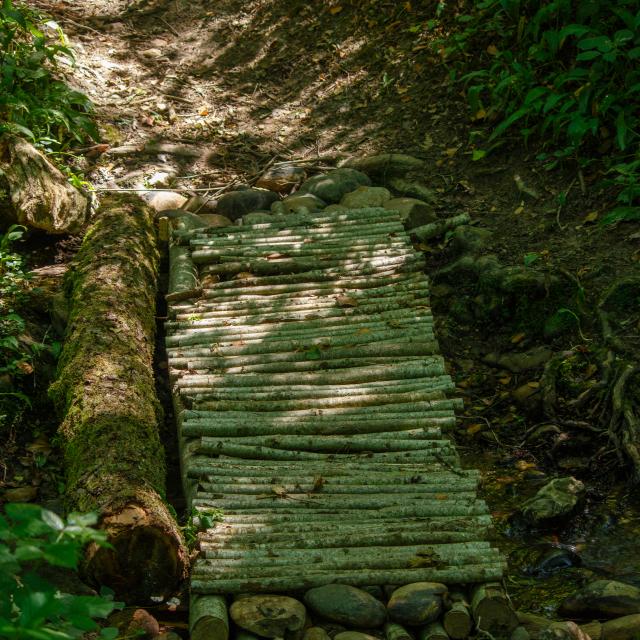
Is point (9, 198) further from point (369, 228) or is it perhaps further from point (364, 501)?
→ point (364, 501)

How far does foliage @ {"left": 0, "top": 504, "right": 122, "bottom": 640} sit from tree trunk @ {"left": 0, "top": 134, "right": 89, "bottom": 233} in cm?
381

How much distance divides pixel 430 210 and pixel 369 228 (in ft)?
1.75

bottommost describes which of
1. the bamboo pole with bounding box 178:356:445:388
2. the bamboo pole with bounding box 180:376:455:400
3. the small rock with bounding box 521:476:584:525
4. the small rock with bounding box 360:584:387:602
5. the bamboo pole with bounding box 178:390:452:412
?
the small rock with bounding box 521:476:584:525

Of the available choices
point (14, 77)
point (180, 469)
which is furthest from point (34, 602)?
point (14, 77)

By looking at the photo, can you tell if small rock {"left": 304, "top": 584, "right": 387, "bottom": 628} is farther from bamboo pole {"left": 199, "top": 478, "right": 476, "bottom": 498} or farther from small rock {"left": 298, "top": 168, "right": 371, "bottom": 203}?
small rock {"left": 298, "top": 168, "right": 371, "bottom": 203}

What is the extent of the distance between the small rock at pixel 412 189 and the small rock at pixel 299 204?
57cm

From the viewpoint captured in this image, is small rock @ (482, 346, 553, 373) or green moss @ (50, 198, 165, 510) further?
small rock @ (482, 346, 553, 373)

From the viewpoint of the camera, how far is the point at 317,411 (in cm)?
412

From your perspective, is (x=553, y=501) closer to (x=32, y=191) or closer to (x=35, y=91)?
(x=32, y=191)

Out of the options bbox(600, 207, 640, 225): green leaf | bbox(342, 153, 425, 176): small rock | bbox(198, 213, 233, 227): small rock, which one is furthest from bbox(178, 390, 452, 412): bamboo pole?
bbox(342, 153, 425, 176): small rock

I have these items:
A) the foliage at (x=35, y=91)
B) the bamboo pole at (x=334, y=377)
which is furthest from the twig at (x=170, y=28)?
the bamboo pole at (x=334, y=377)

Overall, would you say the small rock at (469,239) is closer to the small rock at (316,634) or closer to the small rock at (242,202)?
the small rock at (242,202)

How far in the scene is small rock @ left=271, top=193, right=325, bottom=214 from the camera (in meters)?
6.14

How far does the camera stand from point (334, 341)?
465 cm
